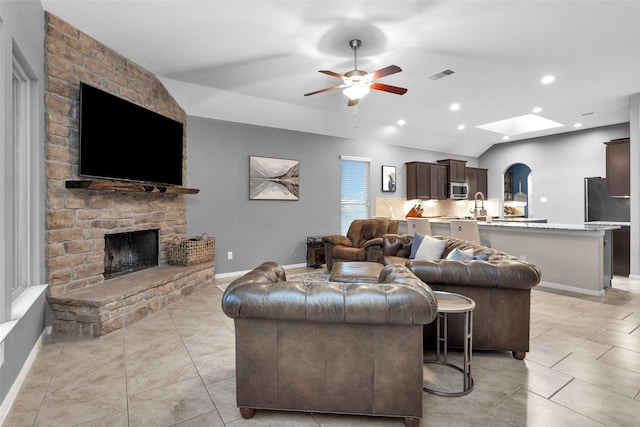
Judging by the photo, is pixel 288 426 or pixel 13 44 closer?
pixel 288 426

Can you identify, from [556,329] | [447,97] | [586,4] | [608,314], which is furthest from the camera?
[447,97]

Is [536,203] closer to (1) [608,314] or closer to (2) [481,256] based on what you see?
(1) [608,314]

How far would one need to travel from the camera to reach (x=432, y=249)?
12.5 ft

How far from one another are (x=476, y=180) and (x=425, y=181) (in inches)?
Answer: 79.8

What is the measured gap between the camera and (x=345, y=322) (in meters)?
1.72

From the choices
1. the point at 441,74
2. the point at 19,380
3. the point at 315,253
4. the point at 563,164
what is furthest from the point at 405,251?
the point at 563,164

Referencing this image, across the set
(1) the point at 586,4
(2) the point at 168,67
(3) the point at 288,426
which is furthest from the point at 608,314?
(2) the point at 168,67

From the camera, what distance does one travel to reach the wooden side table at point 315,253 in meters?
6.16

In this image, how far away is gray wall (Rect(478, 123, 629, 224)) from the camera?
708cm

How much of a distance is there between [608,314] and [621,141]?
3.75 metres

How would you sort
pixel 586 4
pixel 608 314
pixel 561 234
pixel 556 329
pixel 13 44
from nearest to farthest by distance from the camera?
1. pixel 13 44
2. pixel 586 4
3. pixel 556 329
4. pixel 608 314
5. pixel 561 234

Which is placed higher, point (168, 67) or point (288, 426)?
point (168, 67)

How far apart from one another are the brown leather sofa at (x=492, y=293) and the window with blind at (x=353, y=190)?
14.4 ft

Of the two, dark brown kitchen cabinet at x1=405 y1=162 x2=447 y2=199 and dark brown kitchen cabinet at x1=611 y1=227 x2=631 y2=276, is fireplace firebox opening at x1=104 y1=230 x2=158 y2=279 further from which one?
dark brown kitchen cabinet at x1=611 y1=227 x2=631 y2=276
